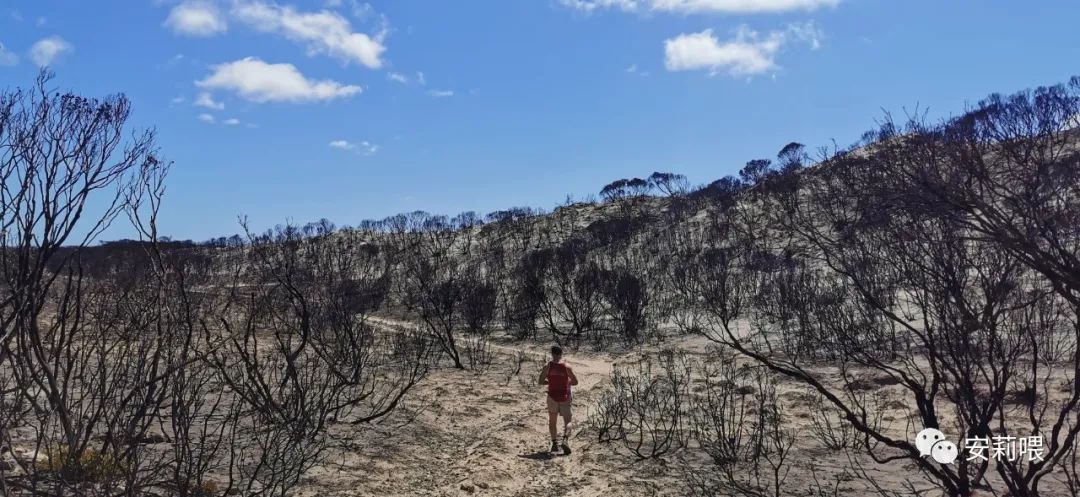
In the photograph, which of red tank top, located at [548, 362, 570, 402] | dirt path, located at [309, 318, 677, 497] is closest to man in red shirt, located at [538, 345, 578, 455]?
red tank top, located at [548, 362, 570, 402]

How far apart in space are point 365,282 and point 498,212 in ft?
84.5

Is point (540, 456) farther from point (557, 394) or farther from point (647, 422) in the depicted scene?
point (647, 422)

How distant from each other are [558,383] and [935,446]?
364 centimetres

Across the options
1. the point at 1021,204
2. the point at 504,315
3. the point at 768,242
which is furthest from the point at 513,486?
the point at 768,242

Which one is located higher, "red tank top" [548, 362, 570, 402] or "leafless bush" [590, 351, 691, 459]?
"red tank top" [548, 362, 570, 402]

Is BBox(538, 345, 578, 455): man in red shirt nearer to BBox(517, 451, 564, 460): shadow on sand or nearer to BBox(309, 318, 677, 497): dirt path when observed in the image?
BBox(517, 451, 564, 460): shadow on sand

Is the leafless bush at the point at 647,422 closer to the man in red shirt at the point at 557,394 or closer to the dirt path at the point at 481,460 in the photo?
the dirt path at the point at 481,460

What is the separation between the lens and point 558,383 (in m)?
7.11

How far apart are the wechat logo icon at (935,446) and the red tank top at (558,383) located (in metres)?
3.51

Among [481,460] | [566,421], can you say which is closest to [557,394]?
[566,421]

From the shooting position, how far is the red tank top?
7043 millimetres

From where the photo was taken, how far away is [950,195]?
11.1 feet

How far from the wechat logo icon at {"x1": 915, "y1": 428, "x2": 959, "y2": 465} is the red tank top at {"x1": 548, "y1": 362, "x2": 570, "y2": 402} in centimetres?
351

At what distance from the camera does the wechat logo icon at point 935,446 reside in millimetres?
4203
